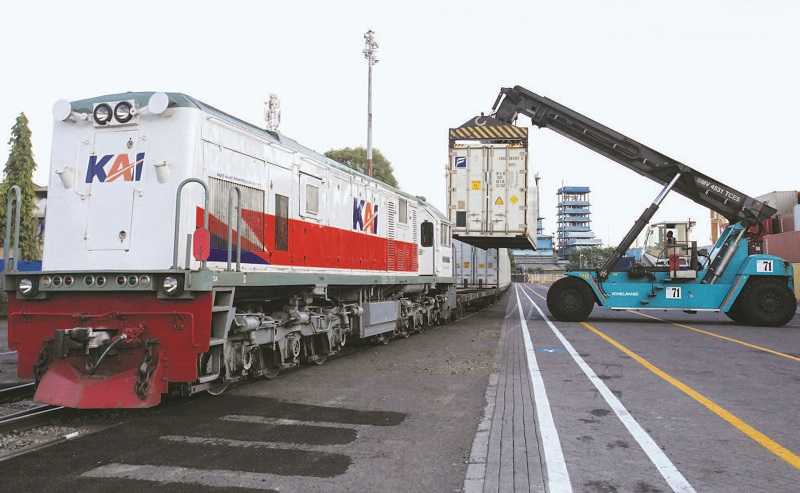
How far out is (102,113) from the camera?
6359mm

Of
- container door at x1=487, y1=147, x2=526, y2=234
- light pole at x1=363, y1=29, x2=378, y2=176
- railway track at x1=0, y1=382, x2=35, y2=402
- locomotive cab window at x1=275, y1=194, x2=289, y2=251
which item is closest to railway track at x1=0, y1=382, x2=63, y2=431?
railway track at x1=0, y1=382, x2=35, y2=402

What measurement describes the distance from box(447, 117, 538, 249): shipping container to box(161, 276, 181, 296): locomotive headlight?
12.2m

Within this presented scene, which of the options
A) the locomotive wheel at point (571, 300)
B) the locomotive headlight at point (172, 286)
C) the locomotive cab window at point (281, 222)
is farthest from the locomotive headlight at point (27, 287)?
the locomotive wheel at point (571, 300)

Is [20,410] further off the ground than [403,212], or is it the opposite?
[403,212]

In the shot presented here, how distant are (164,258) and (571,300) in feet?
44.8

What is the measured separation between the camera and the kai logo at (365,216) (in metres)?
10.0

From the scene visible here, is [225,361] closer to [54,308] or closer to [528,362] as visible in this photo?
[54,308]

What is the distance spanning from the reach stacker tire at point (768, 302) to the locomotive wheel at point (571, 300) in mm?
4378

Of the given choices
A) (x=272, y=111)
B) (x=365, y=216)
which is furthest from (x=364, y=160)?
(x=365, y=216)

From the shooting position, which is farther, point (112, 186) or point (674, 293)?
point (674, 293)

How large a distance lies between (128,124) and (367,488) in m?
4.97

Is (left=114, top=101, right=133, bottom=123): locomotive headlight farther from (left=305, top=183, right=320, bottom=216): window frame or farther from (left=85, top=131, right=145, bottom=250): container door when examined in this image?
(left=305, top=183, right=320, bottom=216): window frame

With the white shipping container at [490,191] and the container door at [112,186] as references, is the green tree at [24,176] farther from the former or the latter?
the container door at [112,186]

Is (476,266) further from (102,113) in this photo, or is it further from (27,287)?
(27,287)
